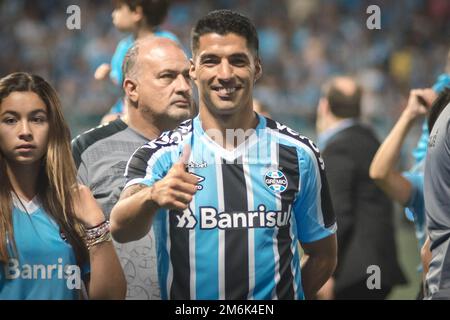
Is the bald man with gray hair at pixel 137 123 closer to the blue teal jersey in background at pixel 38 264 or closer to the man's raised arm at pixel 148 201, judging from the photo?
the blue teal jersey in background at pixel 38 264

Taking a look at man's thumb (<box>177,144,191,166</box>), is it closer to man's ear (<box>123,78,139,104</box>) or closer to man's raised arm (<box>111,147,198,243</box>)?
man's raised arm (<box>111,147,198,243</box>)

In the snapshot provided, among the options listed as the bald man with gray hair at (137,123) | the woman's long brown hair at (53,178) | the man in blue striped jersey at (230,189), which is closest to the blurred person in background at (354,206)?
the bald man with gray hair at (137,123)

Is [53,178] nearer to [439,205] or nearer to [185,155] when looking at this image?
[185,155]

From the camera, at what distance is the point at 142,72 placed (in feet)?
15.5

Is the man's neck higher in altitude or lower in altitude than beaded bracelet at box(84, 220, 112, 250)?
higher

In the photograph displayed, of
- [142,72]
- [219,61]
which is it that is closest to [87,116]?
[142,72]

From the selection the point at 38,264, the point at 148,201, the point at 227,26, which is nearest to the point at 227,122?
the point at 227,26

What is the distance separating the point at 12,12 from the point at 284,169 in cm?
988

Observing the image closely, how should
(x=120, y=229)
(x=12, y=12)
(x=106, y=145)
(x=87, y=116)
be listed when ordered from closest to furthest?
(x=120, y=229) < (x=106, y=145) < (x=87, y=116) < (x=12, y=12)

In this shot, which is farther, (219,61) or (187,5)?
(187,5)

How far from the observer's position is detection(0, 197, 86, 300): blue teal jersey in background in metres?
3.97

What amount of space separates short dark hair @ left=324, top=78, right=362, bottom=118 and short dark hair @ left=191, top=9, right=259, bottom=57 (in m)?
2.23

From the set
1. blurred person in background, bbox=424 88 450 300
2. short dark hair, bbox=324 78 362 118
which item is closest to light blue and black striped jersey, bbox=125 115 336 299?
blurred person in background, bbox=424 88 450 300

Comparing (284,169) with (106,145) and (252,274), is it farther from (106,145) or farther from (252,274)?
(106,145)
